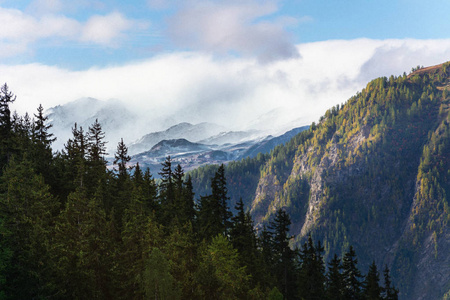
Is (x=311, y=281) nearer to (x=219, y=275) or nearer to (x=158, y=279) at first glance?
(x=219, y=275)

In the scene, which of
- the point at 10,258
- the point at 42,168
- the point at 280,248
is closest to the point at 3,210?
the point at 10,258

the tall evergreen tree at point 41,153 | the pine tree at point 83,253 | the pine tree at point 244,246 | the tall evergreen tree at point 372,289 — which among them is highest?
the tall evergreen tree at point 41,153

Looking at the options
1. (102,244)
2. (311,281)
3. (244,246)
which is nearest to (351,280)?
→ (311,281)

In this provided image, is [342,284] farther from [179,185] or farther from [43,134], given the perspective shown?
[43,134]

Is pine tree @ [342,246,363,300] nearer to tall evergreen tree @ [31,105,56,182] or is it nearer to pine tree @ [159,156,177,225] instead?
pine tree @ [159,156,177,225]

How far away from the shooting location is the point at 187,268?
5734cm

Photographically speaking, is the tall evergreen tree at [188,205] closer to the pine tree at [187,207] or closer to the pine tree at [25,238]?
the pine tree at [187,207]

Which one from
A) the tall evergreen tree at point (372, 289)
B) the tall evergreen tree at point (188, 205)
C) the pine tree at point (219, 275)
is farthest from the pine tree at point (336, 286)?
the tall evergreen tree at point (188, 205)

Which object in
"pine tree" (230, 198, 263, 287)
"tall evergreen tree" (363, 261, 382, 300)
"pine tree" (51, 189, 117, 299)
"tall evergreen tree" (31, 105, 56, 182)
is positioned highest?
"tall evergreen tree" (31, 105, 56, 182)

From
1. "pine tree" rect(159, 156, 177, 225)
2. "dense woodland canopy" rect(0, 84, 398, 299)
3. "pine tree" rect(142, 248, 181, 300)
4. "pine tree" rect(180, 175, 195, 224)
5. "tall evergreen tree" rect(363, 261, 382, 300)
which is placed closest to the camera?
"dense woodland canopy" rect(0, 84, 398, 299)

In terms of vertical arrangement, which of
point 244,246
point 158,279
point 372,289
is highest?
point 158,279

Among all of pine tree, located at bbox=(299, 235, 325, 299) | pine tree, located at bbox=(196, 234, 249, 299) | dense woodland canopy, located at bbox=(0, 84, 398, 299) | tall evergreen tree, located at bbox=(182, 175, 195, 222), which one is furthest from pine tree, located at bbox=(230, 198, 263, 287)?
pine tree, located at bbox=(196, 234, 249, 299)

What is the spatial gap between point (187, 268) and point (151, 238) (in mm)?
5766

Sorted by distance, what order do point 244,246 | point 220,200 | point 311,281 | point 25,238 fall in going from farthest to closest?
1. point 311,281
2. point 220,200
3. point 244,246
4. point 25,238
